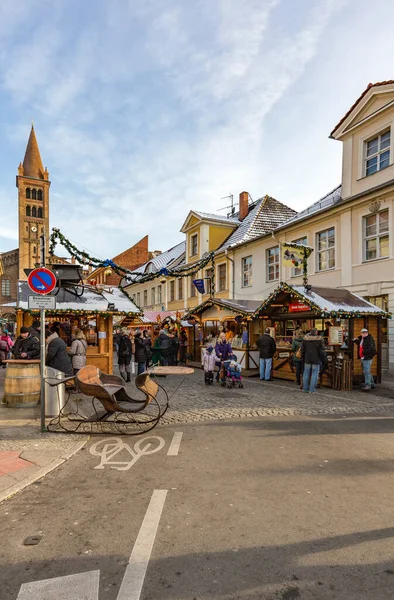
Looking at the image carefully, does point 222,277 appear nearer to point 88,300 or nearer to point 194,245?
point 194,245

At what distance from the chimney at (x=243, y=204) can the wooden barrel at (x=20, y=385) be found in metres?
22.9

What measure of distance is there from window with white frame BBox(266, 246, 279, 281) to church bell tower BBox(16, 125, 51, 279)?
185 feet

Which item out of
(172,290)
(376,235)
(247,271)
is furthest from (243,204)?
(376,235)

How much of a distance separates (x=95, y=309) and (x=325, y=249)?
36.7ft

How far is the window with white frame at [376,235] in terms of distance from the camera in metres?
15.9

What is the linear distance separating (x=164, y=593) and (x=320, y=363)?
9.42 m

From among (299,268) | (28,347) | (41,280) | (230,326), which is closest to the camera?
(41,280)

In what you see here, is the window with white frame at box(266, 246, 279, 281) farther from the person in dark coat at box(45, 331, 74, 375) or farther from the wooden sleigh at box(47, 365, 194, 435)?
the wooden sleigh at box(47, 365, 194, 435)

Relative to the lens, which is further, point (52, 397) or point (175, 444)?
Result: point (52, 397)

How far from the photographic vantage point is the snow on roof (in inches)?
499

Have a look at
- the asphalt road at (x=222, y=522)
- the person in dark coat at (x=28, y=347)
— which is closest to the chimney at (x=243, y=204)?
the person in dark coat at (x=28, y=347)

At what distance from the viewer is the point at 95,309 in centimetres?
1286

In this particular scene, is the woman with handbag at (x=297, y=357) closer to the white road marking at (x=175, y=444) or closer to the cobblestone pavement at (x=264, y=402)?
the cobblestone pavement at (x=264, y=402)

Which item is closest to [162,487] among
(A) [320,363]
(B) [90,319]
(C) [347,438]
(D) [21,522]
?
(D) [21,522]
